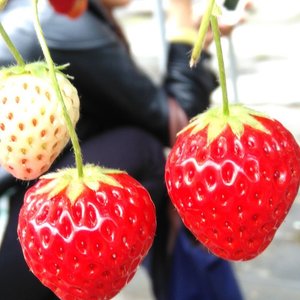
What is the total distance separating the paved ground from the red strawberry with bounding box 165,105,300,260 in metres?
0.36

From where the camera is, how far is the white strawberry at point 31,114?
2.45 ft

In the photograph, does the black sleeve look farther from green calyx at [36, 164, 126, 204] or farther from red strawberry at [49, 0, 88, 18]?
green calyx at [36, 164, 126, 204]

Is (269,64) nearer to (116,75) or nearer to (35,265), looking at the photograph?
(116,75)

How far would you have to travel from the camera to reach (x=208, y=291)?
229cm

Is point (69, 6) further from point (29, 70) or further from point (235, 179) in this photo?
point (235, 179)

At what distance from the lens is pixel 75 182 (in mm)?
687

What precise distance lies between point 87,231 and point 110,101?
53.5 inches

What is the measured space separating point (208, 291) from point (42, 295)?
2.00 ft

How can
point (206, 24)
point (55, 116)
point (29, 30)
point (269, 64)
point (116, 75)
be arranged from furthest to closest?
point (269, 64) → point (116, 75) → point (29, 30) → point (55, 116) → point (206, 24)

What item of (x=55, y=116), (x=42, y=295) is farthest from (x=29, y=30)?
(x=55, y=116)

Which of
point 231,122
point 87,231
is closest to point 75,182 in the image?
point 87,231

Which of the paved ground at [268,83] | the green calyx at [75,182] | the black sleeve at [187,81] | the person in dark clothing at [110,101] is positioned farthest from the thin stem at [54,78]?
the black sleeve at [187,81]

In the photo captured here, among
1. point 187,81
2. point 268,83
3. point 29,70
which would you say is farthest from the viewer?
point 268,83

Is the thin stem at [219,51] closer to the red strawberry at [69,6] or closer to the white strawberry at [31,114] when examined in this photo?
the white strawberry at [31,114]
